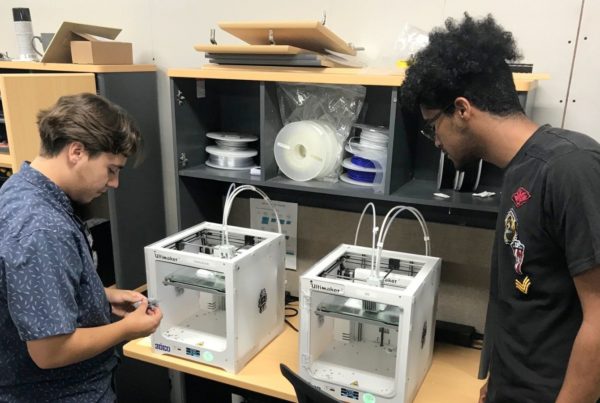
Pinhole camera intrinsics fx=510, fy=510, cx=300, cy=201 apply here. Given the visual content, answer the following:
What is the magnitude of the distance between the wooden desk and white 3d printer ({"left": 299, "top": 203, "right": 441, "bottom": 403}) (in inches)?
2.2

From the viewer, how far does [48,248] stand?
3.52ft

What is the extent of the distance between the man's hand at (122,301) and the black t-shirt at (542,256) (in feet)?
3.27

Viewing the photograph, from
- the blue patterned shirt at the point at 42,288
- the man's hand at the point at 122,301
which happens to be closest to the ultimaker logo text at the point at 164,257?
the man's hand at the point at 122,301

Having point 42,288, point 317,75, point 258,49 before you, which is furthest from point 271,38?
point 42,288

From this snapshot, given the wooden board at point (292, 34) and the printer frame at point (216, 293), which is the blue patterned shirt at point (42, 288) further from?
the wooden board at point (292, 34)

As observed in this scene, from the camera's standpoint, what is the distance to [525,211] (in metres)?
1.04

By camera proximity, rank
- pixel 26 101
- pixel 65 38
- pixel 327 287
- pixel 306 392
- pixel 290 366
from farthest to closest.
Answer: pixel 65 38 < pixel 26 101 < pixel 290 366 < pixel 327 287 < pixel 306 392

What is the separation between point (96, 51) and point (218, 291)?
3.54 ft

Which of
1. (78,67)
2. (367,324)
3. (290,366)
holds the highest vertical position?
(78,67)

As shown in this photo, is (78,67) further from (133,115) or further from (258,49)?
(258,49)

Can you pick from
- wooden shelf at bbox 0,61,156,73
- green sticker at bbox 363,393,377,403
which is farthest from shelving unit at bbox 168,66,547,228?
green sticker at bbox 363,393,377,403

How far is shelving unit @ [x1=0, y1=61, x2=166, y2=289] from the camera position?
1.77m

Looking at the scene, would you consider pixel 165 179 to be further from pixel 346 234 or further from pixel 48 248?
pixel 48 248

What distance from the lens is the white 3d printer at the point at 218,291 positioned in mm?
1544
